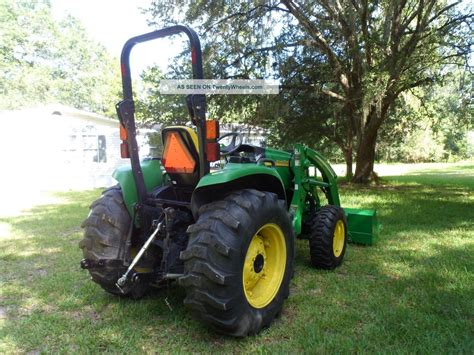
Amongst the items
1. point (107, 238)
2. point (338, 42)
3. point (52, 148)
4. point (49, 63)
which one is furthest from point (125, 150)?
point (49, 63)

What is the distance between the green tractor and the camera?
2.70 metres

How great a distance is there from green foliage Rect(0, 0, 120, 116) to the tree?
26892mm

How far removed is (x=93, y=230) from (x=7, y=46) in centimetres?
3683

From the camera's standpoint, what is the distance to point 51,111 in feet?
51.0

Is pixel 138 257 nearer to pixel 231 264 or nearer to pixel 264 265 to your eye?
pixel 231 264

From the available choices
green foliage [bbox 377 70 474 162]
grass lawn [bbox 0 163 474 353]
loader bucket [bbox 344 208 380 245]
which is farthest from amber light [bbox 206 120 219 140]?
green foliage [bbox 377 70 474 162]

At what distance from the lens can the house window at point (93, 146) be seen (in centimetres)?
1586

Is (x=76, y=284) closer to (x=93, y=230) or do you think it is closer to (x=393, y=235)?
(x=93, y=230)

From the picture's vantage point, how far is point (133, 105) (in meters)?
3.25

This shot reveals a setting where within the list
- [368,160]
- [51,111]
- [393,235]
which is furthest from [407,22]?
[51,111]

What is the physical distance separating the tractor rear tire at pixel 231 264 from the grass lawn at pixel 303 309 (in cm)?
18

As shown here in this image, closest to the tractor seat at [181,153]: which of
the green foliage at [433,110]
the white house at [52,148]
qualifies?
the green foliage at [433,110]

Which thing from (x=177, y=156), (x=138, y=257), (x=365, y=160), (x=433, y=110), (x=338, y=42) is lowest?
(x=138, y=257)

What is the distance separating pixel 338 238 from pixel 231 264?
7.86 ft
